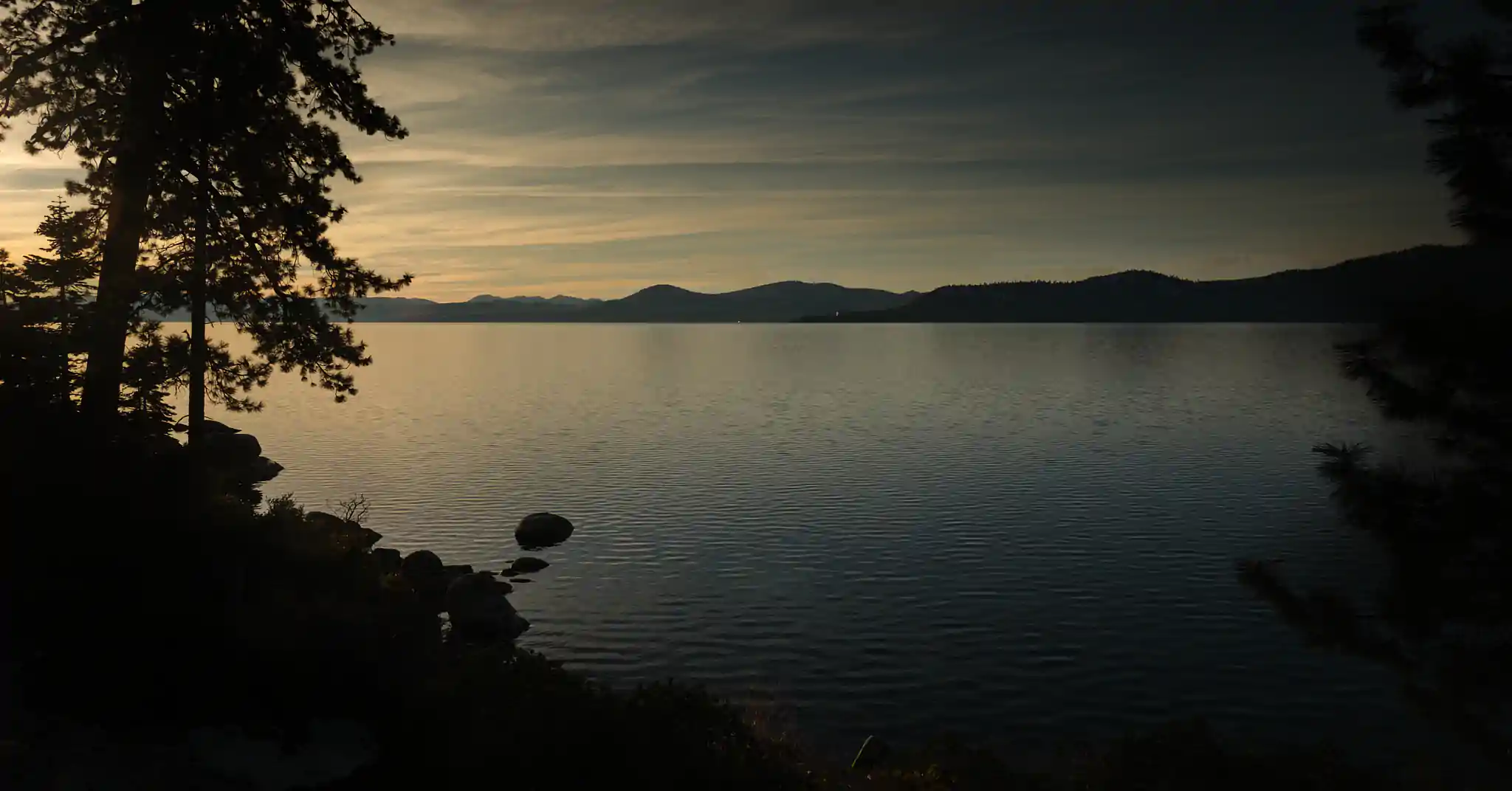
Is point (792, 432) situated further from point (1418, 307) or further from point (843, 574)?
point (1418, 307)

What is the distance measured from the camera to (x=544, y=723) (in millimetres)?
15305

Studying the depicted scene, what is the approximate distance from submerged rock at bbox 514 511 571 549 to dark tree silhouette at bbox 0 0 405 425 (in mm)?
16284

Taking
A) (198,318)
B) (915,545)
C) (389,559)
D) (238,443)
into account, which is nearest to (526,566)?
(389,559)

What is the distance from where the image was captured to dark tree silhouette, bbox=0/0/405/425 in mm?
20750

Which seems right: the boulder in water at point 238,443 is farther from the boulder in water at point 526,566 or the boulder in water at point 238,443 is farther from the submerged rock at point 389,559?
the boulder in water at point 526,566

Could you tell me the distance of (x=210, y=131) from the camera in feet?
72.3

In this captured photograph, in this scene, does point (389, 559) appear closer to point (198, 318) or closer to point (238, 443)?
point (198, 318)

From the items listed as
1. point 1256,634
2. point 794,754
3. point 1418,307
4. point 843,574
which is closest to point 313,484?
point 843,574

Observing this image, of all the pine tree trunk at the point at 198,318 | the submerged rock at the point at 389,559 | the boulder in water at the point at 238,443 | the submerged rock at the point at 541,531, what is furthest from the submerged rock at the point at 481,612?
the boulder in water at the point at 238,443

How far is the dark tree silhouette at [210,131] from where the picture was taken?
20750mm

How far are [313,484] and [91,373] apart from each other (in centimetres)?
4035

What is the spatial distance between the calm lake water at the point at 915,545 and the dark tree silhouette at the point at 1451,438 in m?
1.17

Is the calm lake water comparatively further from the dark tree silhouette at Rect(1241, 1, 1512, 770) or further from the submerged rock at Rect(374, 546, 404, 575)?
the submerged rock at Rect(374, 546, 404, 575)

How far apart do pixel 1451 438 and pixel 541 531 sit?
35.5 meters
